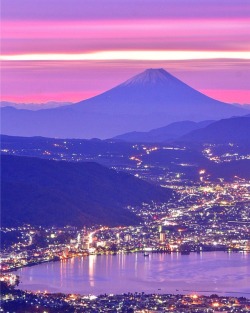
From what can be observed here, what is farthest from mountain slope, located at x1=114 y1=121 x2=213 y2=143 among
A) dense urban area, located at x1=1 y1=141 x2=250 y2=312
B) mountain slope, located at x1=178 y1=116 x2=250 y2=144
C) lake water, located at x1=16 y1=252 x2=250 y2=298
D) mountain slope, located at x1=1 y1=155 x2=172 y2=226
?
lake water, located at x1=16 y1=252 x2=250 y2=298

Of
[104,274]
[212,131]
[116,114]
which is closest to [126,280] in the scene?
[104,274]

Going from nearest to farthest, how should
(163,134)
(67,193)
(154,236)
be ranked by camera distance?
(154,236), (67,193), (163,134)

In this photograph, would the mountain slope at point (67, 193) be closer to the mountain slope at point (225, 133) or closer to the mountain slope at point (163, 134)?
the mountain slope at point (225, 133)

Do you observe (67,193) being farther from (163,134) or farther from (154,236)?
(163,134)

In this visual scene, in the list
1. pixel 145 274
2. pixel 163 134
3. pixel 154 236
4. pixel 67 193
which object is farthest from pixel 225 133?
pixel 145 274

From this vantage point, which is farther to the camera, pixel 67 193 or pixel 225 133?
pixel 225 133

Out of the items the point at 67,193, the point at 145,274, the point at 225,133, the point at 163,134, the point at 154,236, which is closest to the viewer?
the point at 145,274
